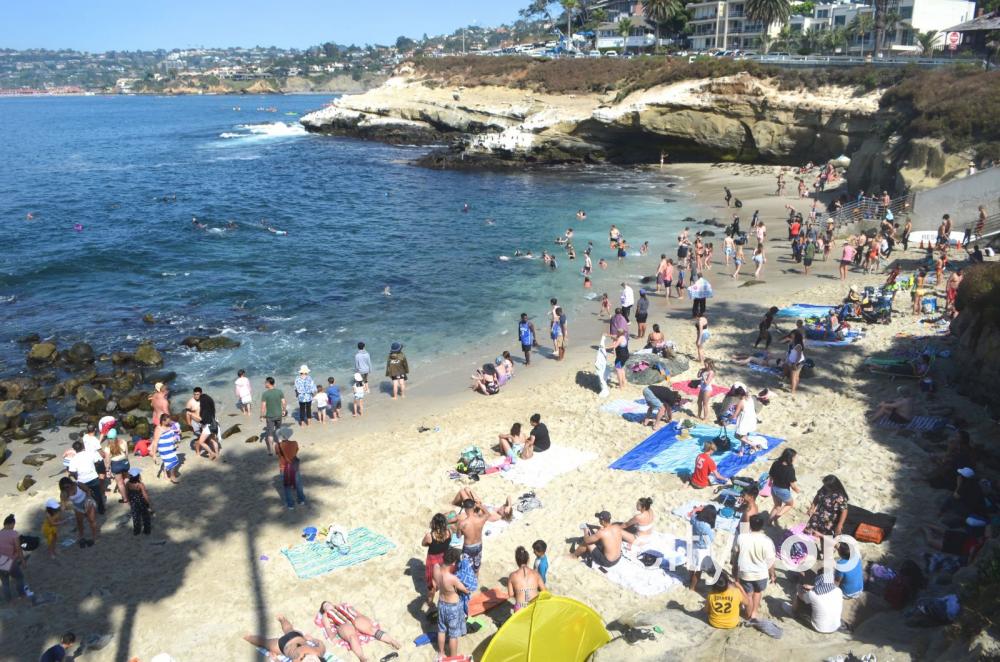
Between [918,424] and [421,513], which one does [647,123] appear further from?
[421,513]

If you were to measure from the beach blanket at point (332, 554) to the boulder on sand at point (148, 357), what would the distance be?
1213 centimetres

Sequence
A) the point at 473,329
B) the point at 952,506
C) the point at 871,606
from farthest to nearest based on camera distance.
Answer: the point at 473,329 → the point at 952,506 → the point at 871,606

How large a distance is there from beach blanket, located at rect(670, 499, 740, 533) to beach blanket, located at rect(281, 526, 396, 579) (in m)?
4.57

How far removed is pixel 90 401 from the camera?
58.9 feet

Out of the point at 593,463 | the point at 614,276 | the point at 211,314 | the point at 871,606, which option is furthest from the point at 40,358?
the point at 871,606

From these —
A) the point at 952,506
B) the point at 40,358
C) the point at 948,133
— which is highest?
the point at 948,133

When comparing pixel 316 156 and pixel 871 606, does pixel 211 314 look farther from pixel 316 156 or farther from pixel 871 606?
pixel 316 156

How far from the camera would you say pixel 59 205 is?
47906 mm

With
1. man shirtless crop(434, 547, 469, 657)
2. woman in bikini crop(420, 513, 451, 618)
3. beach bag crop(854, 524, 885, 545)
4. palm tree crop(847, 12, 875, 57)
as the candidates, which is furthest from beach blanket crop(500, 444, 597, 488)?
palm tree crop(847, 12, 875, 57)

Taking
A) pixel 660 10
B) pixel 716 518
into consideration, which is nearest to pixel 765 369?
pixel 716 518

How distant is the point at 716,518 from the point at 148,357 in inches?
679

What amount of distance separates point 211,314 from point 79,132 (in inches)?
4012

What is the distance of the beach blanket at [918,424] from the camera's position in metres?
12.9

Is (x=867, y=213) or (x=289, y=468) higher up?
(x=867, y=213)
